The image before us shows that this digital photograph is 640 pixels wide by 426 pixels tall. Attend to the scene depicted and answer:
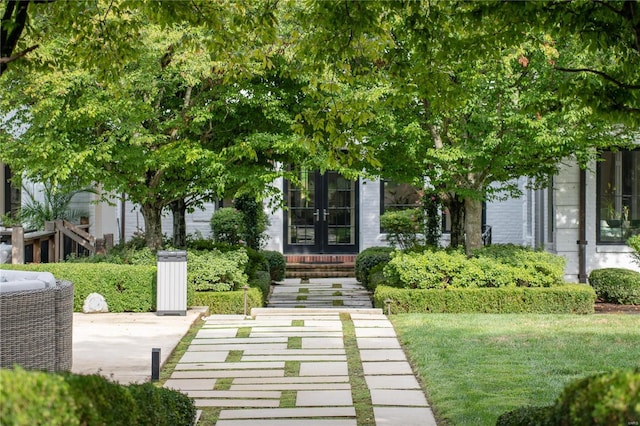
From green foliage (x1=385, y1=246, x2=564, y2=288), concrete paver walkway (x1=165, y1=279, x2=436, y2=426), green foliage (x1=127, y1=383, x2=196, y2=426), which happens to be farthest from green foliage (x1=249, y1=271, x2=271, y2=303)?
green foliage (x1=127, y1=383, x2=196, y2=426)

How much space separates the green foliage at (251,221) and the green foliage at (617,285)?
8.03 metres

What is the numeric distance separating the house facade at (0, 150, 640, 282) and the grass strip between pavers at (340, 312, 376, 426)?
5.08 m

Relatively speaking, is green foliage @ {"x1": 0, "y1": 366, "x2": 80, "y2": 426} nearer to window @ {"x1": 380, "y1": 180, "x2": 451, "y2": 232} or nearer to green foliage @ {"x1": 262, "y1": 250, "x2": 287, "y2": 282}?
green foliage @ {"x1": 262, "y1": 250, "x2": 287, "y2": 282}

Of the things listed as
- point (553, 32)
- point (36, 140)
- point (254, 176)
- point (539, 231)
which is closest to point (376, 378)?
point (553, 32)

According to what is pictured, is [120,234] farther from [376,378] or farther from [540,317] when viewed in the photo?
[376,378]

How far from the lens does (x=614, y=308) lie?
15.3 metres

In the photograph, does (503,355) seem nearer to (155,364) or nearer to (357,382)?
(357,382)

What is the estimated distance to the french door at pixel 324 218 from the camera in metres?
23.6

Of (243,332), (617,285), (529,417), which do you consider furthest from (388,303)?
(529,417)

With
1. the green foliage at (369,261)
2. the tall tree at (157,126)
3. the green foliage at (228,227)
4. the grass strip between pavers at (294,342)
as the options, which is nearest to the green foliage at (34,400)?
the grass strip between pavers at (294,342)

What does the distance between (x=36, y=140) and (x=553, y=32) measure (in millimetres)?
9358

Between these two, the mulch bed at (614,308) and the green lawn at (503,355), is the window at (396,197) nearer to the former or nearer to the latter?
the mulch bed at (614,308)

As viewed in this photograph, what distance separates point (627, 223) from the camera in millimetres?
18188

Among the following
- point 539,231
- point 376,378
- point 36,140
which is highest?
point 36,140
